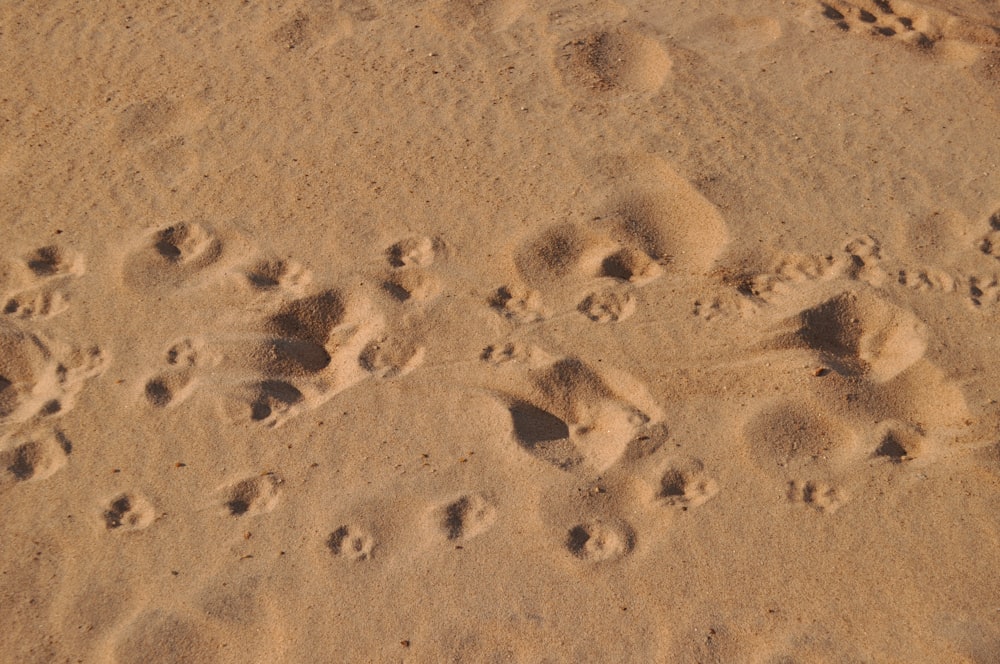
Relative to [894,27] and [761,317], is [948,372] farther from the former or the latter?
[894,27]

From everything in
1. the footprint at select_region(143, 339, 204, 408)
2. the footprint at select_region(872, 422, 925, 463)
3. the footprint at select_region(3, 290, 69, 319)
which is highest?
the footprint at select_region(3, 290, 69, 319)

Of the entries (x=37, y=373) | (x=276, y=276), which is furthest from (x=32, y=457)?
(x=276, y=276)

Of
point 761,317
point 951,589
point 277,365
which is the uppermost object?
point 277,365

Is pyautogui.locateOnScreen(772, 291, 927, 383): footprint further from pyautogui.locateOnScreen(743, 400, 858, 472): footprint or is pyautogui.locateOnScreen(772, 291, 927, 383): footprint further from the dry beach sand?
pyautogui.locateOnScreen(743, 400, 858, 472): footprint

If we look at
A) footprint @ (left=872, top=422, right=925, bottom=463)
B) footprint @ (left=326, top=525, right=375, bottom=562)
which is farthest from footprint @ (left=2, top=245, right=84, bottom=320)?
footprint @ (left=872, top=422, right=925, bottom=463)

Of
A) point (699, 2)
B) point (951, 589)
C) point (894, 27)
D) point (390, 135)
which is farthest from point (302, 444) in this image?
point (894, 27)

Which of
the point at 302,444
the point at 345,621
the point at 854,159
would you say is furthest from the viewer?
the point at 854,159
